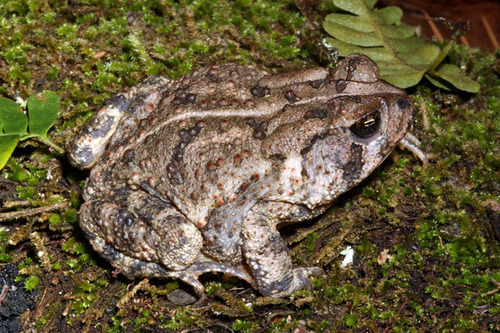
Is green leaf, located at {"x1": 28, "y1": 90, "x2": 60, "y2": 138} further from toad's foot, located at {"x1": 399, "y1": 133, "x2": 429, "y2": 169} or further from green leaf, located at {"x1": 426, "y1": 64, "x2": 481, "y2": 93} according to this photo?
green leaf, located at {"x1": 426, "y1": 64, "x2": 481, "y2": 93}

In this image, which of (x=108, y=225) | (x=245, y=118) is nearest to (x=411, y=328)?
(x=245, y=118)

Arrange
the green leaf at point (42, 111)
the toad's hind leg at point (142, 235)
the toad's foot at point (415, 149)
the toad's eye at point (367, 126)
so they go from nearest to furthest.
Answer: the toad's eye at point (367, 126) → the toad's hind leg at point (142, 235) → the green leaf at point (42, 111) → the toad's foot at point (415, 149)

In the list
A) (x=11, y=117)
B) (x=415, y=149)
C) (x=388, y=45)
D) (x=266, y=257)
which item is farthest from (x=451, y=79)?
(x=11, y=117)

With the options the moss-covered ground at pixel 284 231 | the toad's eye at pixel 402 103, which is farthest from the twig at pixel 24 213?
the toad's eye at pixel 402 103

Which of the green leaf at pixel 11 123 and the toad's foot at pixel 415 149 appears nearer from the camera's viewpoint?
the green leaf at pixel 11 123

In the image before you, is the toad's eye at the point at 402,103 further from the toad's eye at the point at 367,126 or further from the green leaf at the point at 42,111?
the green leaf at the point at 42,111

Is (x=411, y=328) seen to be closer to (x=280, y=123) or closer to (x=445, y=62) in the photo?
(x=280, y=123)

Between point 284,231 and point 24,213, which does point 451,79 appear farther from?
point 24,213

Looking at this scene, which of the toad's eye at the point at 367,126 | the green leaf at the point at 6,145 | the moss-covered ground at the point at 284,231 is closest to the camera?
the toad's eye at the point at 367,126
